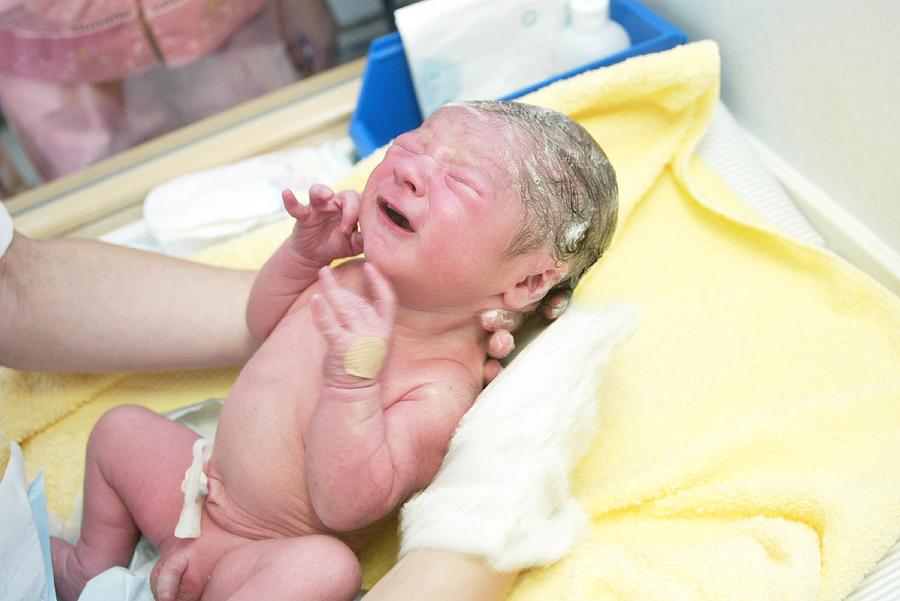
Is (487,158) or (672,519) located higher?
(487,158)

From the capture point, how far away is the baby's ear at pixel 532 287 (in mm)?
925

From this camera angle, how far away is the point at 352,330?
2.64ft

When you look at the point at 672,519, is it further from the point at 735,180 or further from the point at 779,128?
the point at 779,128

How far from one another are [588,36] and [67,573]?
1251 millimetres

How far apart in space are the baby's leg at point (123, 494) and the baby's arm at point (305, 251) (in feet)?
0.68

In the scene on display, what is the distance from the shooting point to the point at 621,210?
1.27 m

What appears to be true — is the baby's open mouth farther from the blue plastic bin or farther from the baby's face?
the blue plastic bin

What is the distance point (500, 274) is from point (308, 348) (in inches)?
10.5

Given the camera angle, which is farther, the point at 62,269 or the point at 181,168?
the point at 181,168

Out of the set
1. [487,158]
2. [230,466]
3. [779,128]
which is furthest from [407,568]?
[779,128]

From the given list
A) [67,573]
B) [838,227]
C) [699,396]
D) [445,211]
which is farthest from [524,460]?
[838,227]

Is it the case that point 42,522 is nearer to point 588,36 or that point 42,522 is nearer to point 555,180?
point 555,180

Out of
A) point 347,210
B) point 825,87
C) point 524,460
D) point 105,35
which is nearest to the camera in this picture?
point 524,460

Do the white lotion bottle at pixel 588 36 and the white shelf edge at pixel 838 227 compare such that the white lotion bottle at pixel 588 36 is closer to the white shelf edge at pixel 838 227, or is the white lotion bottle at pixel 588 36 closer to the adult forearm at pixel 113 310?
the white shelf edge at pixel 838 227
